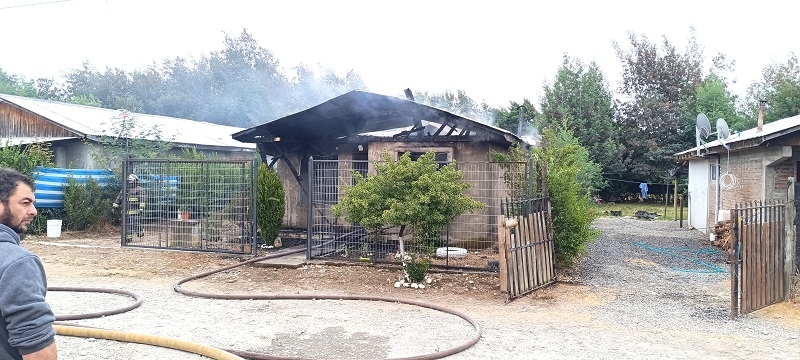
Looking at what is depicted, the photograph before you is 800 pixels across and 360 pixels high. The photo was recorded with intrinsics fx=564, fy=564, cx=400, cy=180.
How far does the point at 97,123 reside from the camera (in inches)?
723

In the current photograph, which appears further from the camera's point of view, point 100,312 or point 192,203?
point 192,203

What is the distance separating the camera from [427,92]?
4897cm

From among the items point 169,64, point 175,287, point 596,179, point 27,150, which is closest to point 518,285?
point 175,287

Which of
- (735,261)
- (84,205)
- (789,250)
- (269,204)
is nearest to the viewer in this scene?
(735,261)

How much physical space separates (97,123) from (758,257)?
60.6 feet

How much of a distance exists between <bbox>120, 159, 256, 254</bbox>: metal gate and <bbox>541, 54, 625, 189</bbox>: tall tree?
2166 centimetres

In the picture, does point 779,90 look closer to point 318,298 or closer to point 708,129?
point 708,129

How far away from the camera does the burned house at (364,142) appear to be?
428 inches

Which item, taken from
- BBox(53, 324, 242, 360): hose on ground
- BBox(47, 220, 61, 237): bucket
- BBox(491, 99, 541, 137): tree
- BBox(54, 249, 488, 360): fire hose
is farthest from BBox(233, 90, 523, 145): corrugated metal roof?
BBox(491, 99, 541, 137): tree

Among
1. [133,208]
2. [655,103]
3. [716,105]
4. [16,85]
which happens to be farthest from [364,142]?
[16,85]

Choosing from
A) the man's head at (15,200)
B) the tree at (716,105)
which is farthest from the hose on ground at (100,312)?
the tree at (716,105)

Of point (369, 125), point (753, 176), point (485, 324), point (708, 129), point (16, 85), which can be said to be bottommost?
point (485, 324)

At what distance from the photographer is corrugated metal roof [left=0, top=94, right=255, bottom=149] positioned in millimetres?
17000

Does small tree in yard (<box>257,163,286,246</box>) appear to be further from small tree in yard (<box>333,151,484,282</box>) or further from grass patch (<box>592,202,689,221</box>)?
grass patch (<box>592,202,689,221</box>)
